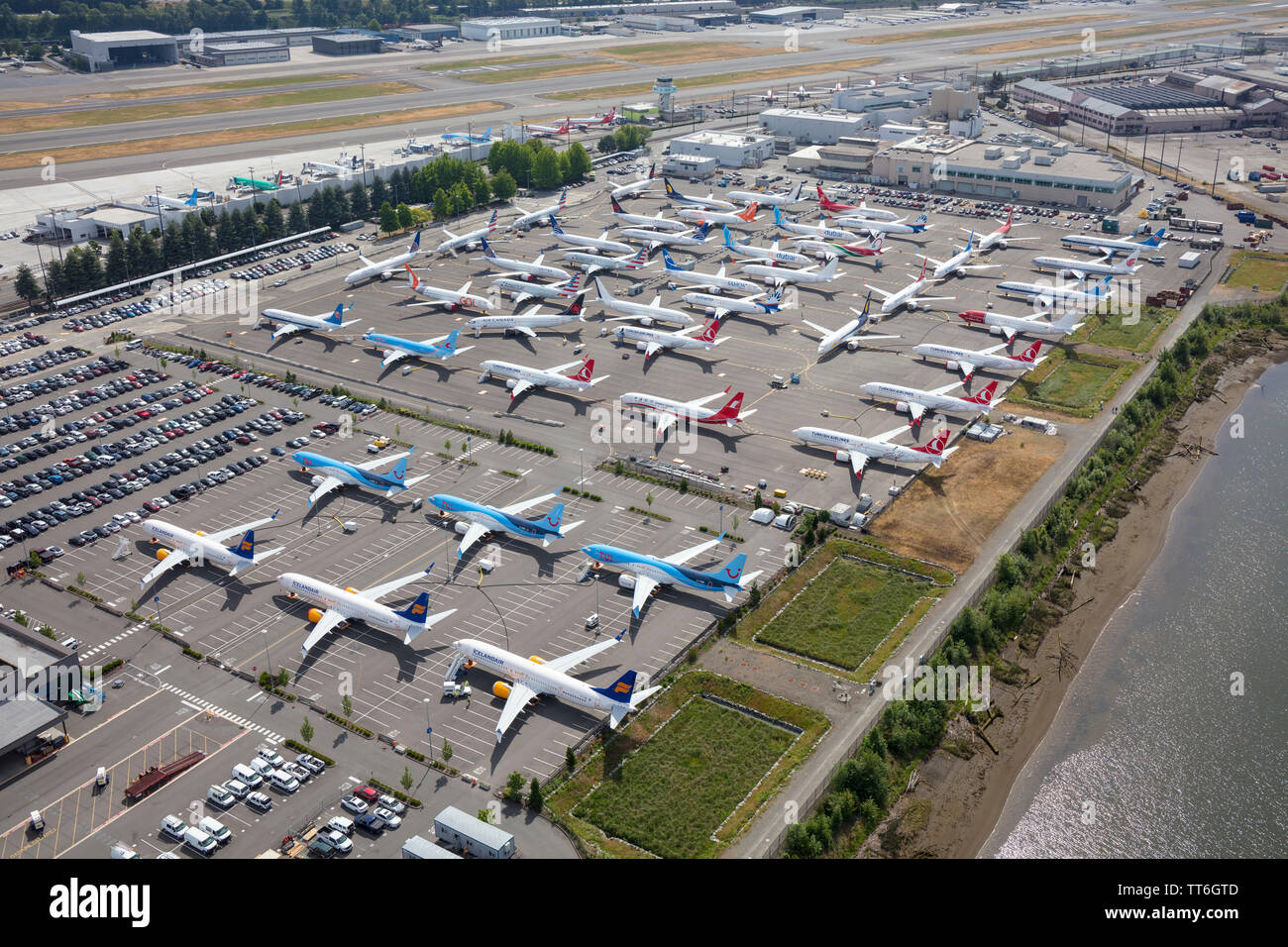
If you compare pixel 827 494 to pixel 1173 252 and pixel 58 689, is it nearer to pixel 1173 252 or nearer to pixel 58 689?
pixel 58 689

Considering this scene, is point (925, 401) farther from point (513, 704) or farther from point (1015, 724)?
point (513, 704)

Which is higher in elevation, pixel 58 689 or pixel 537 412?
pixel 537 412

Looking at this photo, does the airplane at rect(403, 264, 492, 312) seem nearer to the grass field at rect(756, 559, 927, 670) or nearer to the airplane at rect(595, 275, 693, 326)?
the airplane at rect(595, 275, 693, 326)

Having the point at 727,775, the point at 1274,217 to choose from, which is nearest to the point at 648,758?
the point at 727,775

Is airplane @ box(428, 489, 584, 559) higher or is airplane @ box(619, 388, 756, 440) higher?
airplane @ box(619, 388, 756, 440)

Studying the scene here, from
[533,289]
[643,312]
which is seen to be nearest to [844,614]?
[643,312]

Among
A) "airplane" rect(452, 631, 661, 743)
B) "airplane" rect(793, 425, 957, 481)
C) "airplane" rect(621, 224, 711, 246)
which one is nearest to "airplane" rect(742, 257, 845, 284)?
"airplane" rect(621, 224, 711, 246)

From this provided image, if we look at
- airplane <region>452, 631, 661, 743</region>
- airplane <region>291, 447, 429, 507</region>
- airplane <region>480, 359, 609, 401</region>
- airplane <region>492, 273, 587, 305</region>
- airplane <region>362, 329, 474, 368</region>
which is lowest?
airplane <region>452, 631, 661, 743</region>
